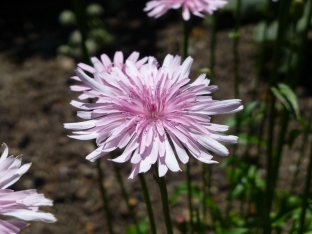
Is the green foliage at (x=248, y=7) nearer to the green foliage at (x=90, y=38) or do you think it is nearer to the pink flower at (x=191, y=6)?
the green foliage at (x=90, y=38)

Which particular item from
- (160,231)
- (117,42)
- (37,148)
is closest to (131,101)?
(160,231)

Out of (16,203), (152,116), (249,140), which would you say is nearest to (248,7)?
(249,140)

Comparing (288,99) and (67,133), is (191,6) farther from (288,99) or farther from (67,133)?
(67,133)

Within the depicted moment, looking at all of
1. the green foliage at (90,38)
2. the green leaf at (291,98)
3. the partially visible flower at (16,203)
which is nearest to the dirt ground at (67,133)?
the green foliage at (90,38)

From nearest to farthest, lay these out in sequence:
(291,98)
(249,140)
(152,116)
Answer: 1. (152,116)
2. (291,98)
3. (249,140)

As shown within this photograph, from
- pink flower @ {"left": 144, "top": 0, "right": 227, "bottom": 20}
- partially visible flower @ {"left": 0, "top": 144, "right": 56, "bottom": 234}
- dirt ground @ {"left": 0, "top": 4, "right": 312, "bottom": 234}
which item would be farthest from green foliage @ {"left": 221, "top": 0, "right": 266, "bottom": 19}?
partially visible flower @ {"left": 0, "top": 144, "right": 56, "bottom": 234}

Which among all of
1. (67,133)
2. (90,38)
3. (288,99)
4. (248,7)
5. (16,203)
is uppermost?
(248,7)

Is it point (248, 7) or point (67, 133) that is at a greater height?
point (248, 7)
